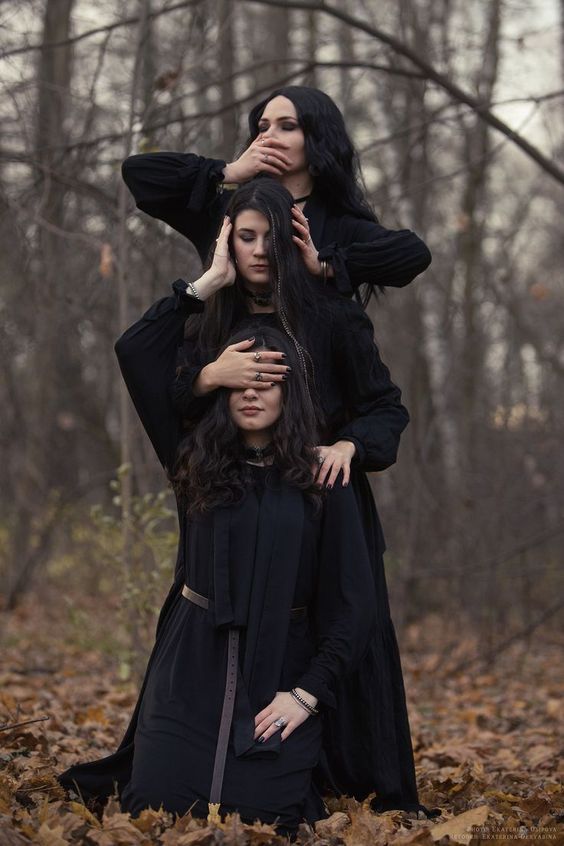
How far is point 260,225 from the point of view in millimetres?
3482

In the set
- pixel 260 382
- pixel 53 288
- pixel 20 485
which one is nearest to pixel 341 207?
pixel 260 382

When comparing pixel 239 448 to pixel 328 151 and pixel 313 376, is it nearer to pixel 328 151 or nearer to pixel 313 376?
pixel 313 376

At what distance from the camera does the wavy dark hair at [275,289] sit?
3465mm

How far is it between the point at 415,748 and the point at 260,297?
261 cm

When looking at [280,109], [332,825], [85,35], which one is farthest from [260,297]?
[85,35]

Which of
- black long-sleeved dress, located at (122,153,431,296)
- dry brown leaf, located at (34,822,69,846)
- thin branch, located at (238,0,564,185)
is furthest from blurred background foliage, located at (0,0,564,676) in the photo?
dry brown leaf, located at (34,822,69,846)

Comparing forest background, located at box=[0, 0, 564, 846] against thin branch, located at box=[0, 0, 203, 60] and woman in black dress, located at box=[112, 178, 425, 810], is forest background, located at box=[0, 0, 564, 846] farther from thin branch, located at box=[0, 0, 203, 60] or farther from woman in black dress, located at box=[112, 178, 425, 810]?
woman in black dress, located at box=[112, 178, 425, 810]

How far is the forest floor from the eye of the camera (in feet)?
10.2

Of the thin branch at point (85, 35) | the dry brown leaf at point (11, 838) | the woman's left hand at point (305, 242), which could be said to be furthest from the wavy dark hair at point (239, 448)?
the thin branch at point (85, 35)

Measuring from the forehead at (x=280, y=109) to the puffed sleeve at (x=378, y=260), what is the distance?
49 cm

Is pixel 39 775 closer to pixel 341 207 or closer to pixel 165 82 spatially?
pixel 341 207

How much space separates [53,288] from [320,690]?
4920mm

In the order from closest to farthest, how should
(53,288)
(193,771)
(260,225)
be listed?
(193,771) < (260,225) < (53,288)

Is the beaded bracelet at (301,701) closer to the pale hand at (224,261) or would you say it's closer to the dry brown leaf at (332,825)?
the dry brown leaf at (332,825)
